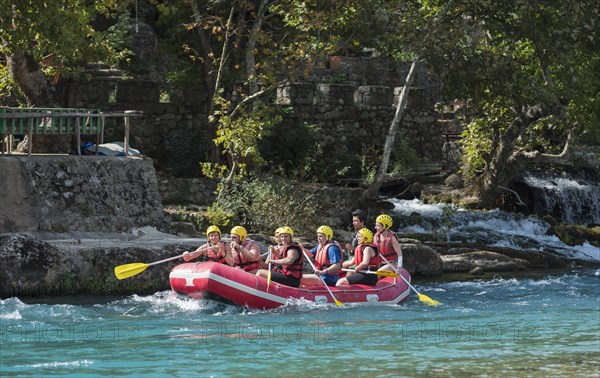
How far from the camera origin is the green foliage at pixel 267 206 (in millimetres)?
23562

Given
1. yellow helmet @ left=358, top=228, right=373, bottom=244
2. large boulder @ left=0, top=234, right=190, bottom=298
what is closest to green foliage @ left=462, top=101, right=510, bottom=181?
yellow helmet @ left=358, top=228, right=373, bottom=244

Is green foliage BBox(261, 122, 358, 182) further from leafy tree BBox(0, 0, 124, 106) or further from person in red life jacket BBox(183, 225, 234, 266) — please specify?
person in red life jacket BBox(183, 225, 234, 266)

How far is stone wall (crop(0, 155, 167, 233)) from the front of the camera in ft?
66.3

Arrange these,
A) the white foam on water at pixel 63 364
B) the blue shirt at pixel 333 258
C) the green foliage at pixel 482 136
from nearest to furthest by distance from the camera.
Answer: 1. the white foam on water at pixel 63 364
2. the blue shirt at pixel 333 258
3. the green foliage at pixel 482 136

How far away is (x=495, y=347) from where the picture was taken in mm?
14500

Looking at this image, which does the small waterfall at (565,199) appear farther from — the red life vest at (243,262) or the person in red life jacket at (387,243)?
the red life vest at (243,262)

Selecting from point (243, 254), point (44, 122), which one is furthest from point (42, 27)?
point (243, 254)

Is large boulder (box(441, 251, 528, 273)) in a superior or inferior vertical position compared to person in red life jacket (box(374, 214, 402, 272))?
inferior

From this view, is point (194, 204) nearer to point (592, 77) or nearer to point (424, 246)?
point (424, 246)

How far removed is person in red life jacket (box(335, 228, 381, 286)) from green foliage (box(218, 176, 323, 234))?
467 cm

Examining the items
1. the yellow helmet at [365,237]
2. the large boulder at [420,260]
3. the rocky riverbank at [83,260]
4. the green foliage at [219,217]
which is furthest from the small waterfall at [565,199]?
the yellow helmet at [365,237]

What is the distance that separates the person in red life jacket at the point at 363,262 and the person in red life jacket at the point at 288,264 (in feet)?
3.10

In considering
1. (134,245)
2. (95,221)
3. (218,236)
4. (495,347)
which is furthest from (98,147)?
(495,347)

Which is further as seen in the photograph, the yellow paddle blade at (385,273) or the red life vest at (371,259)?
the red life vest at (371,259)
